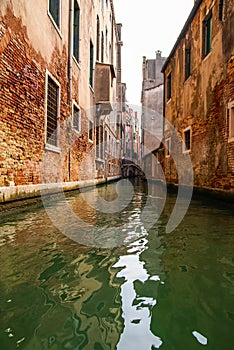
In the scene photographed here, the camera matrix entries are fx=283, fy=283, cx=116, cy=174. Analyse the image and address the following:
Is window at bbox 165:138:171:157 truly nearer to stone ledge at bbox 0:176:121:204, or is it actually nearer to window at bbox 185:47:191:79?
window at bbox 185:47:191:79

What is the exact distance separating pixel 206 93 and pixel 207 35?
1.84 metres

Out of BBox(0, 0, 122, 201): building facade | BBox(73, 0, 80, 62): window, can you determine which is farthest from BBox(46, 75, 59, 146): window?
BBox(73, 0, 80, 62): window

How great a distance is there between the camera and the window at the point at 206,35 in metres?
8.01

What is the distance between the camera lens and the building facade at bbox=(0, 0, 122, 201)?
15.1ft

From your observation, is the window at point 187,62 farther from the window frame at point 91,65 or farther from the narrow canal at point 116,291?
the narrow canal at point 116,291

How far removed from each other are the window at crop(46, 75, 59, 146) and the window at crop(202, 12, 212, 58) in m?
4.43

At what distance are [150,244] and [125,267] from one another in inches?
28.4

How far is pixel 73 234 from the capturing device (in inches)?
122

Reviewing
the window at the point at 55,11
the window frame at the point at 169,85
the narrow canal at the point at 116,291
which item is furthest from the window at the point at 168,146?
the narrow canal at the point at 116,291

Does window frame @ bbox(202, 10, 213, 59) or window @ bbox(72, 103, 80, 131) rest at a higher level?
window frame @ bbox(202, 10, 213, 59)

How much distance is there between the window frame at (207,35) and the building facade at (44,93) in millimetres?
3886

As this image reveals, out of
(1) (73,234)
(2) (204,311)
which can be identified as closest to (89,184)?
(1) (73,234)

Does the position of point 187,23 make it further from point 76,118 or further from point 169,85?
point 76,118

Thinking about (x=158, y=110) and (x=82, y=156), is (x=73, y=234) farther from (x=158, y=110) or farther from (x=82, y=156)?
(x=158, y=110)
